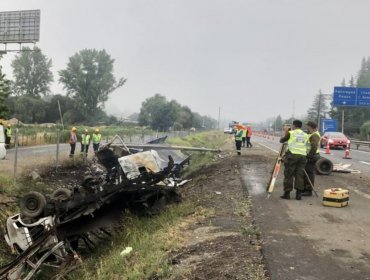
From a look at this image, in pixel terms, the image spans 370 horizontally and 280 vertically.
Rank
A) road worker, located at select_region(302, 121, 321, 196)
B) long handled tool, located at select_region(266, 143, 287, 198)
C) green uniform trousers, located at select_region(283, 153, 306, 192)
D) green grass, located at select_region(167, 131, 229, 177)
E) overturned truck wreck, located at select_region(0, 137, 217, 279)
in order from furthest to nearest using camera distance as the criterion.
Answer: green grass, located at select_region(167, 131, 229, 177), road worker, located at select_region(302, 121, 321, 196), long handled tool, located at select_region(266, 143, 287, 198), green uniform trousers, located at select_region(283, 153, 306, 192), overturned truck wreck, located at select_region(0, 137, 217, 279)

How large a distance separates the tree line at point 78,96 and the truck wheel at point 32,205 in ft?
236

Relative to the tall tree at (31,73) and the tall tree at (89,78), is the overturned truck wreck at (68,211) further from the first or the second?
the tall tree at (31,73)

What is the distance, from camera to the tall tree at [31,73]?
355 ft

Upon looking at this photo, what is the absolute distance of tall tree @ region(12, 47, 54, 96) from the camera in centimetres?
10812

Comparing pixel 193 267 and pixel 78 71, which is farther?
pixel 78 71

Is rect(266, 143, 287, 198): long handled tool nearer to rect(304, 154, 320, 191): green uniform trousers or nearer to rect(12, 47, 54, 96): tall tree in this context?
rect(304, 154, 320, 191): green uniform trousers

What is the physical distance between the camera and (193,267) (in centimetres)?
588

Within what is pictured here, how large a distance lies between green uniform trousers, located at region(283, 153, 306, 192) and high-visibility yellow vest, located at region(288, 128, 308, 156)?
0.10 meters

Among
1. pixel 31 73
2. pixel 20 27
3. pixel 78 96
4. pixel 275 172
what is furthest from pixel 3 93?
pixel 31 73

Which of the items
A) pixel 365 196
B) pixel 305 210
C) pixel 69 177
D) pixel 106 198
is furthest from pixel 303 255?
pixel 69 177

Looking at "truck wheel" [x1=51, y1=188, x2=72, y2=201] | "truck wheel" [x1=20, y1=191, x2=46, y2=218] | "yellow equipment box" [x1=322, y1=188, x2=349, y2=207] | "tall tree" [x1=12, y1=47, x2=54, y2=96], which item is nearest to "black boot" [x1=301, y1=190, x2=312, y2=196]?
"yellow equipment box" [x1=322, y1=188, x2=349, y2=207]

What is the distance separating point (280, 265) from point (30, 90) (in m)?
111

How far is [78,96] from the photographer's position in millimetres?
96625

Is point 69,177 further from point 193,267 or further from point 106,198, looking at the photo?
point 193,267
